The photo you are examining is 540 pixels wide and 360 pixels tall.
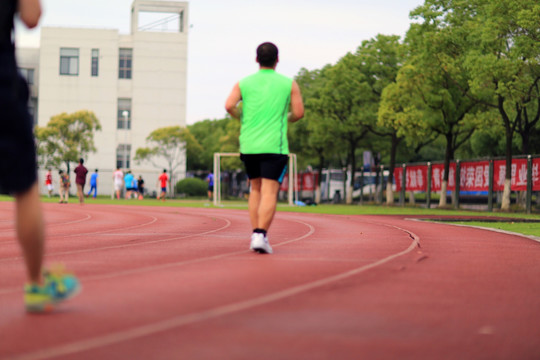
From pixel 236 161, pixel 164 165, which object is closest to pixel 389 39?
pixel 236 161

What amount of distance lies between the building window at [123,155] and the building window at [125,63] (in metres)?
6.38

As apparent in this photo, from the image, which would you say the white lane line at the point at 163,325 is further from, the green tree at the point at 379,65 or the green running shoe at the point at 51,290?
the green tree at the point at 379,65

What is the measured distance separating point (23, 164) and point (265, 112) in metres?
4.47

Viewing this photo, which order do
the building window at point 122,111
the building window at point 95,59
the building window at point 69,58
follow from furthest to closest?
the building window at point 122,111
the building window at point 95,59
the building window at point 69,58

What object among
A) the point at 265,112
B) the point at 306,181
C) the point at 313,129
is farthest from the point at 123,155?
the point at 265,112

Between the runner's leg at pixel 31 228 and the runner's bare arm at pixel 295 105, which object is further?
the runner's bare arm at pixel 295 105

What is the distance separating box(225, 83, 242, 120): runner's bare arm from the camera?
859cm

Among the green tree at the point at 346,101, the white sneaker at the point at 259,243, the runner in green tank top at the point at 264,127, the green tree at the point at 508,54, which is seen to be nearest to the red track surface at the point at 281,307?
the white sneaker at the point at 259,243

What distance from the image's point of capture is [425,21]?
3681 centimetres

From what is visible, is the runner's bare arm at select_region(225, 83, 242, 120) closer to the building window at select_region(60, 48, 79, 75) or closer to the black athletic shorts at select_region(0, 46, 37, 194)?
the black athletic shorts at select_region(0, 46, 37, 194)

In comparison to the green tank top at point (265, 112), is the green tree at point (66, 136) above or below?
above

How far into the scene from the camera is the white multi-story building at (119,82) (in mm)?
74375

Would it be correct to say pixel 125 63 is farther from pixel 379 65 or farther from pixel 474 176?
pixel 474 176

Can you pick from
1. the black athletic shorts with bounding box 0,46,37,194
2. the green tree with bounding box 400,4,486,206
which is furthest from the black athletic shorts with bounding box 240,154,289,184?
the green tree with bounding box 400,4,486,206
